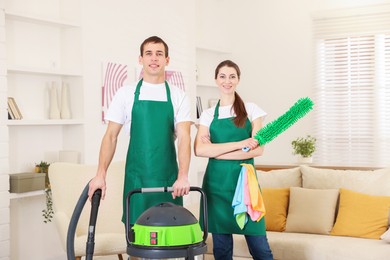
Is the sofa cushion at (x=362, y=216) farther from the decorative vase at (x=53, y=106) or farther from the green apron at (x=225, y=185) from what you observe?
the decorative vase at (x=53, y=106)

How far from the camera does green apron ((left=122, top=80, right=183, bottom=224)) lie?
2.78 metres

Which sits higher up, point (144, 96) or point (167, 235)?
point (144, 96)

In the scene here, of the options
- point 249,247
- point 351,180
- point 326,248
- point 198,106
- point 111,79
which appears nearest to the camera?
point 249,247

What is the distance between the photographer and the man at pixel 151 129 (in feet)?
9.11

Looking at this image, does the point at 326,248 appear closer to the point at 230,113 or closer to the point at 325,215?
the point at 325,215

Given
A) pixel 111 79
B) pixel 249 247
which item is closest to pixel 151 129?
pixel 249 247

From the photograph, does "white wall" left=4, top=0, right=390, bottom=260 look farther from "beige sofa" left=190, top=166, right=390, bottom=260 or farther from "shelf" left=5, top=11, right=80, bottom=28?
"beige sofa" left=190, top=166, right=390, bottom=260

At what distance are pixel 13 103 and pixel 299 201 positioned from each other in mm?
2241

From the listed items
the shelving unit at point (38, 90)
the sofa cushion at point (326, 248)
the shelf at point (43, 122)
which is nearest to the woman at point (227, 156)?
the sofa cushion at point (326, 248)

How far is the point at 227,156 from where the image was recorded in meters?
3.13

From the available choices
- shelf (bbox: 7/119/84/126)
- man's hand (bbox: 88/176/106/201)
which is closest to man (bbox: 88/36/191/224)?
man's hand (bbox: 88/176/106/201)

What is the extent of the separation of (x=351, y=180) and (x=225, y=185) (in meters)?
1.54

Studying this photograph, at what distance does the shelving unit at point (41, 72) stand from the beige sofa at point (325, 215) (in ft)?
5.66

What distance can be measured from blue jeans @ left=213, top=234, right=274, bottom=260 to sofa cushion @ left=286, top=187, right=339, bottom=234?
1.10 m
